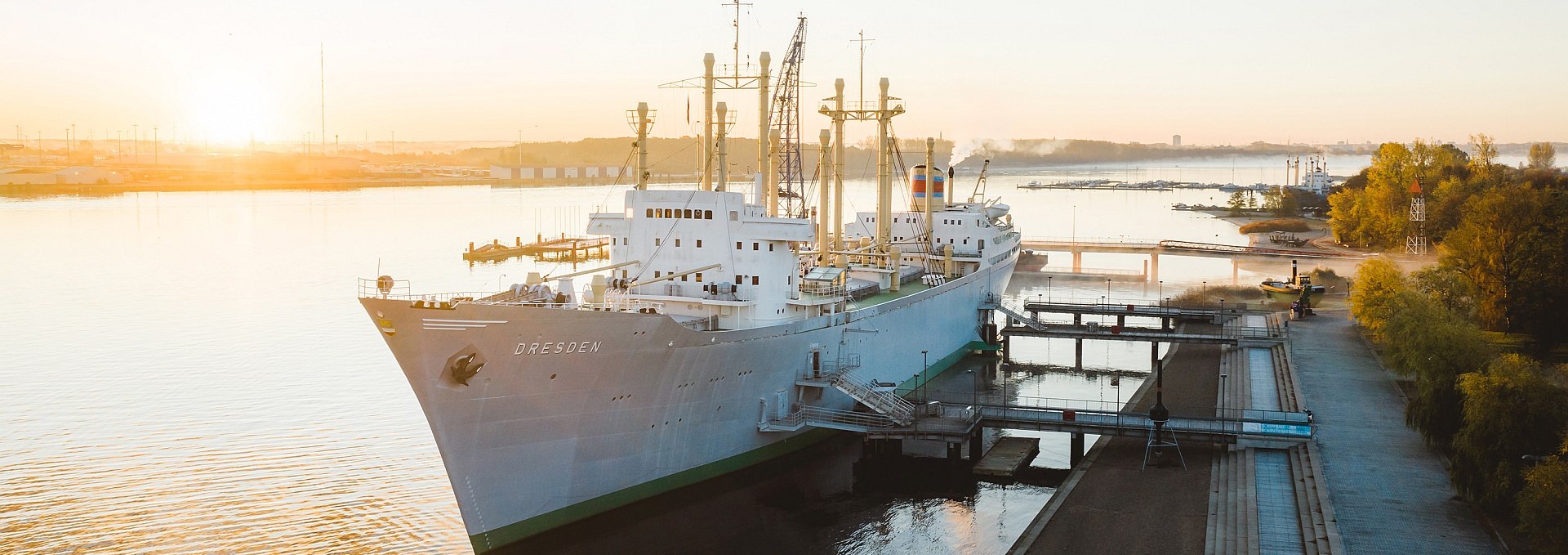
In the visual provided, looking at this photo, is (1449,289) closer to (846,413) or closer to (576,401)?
(846,413)

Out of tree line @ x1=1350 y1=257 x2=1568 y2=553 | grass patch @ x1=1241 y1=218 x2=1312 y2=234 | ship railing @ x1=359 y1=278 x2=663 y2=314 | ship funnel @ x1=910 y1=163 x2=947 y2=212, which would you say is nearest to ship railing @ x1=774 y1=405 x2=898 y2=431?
ship railing @ x1=359 y1=278 x2=663 y2=314

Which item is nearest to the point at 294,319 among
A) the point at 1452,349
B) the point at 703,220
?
the point at 703,220

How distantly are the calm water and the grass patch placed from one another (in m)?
24.6

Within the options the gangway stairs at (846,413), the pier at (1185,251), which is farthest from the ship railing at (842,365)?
the pier at (1185,251)

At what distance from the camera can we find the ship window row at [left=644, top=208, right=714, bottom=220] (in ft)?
82.4

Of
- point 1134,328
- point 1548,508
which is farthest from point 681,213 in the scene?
point 1134,328

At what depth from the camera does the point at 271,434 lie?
93.0ft

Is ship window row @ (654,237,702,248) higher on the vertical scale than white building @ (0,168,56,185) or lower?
lower

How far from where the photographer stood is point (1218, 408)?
27.3 metres

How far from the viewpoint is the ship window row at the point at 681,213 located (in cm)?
2511

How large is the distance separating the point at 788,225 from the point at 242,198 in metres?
134

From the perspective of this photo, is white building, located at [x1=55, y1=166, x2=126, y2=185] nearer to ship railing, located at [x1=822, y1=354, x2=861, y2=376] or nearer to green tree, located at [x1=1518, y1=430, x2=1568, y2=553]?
ship railing, located at [x1=822, y1=354, x2=861, y2=376]

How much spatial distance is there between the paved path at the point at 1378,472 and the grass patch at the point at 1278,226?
2517 inches

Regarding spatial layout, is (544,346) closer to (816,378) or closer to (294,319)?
(816,378)
